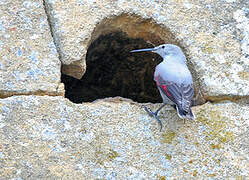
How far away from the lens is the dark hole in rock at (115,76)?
462 cm

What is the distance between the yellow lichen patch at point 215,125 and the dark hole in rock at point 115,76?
1086 mm

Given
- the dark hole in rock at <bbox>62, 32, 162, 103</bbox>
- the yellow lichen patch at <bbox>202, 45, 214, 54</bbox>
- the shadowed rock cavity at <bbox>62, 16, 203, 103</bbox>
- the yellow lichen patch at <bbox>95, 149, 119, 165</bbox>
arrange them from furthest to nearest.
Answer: the dark hole in rock at <bbox>62, 32, 162, 103</bbox>, the shadowed rock cavity at <bbox>62, 16, 203, 103</bbox>, the yellow lichen patch at <bbox>202, 45, 214, 54</bbox>, the yellow lichen patch at <bbox>95, 149, 119, 165</bbox>

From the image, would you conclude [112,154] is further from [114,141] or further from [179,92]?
[179,92]

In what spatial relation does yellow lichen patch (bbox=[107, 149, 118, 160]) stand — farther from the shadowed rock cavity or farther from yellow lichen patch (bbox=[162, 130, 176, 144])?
the shadowed rock cavity

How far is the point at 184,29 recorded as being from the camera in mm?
3832

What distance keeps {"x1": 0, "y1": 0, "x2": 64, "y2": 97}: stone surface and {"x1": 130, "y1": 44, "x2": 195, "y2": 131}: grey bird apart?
2.30 feet

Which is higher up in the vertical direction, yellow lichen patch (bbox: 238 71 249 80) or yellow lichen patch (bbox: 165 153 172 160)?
yellow lichen patch (bbox: 238 71 249 80)

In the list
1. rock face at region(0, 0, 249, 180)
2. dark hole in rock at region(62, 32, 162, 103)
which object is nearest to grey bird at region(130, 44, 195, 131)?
rock face at region(0, 0, 249, 180)

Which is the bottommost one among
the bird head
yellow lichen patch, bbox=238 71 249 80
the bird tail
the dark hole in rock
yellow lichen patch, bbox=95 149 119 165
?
the dark hole in rock

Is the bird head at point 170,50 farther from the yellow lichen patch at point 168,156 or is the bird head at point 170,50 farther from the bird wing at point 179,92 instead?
the yellow lichen patch at point 168,156

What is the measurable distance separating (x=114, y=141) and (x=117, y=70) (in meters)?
1.58

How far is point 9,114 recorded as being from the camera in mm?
3264

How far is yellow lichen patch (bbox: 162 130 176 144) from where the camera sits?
3.46 meters

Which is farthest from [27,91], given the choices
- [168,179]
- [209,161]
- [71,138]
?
[209,161]
